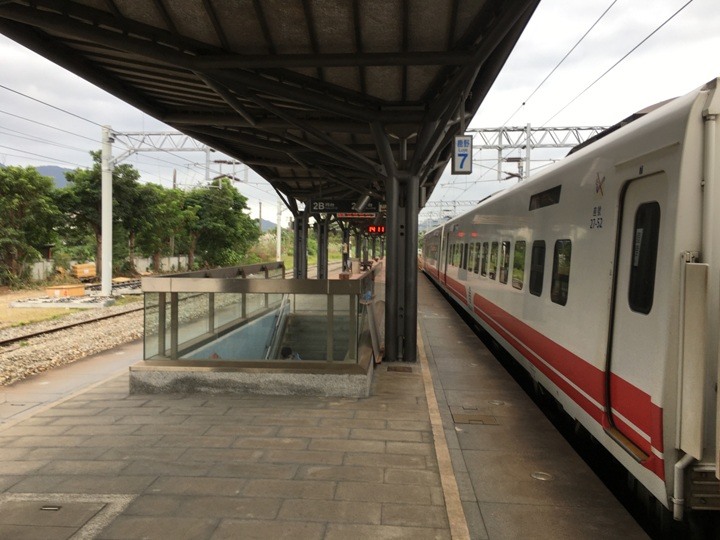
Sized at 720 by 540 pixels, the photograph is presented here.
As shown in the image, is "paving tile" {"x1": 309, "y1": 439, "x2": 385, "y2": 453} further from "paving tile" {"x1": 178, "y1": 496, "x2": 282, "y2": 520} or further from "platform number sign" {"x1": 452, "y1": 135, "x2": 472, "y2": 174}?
"platform number sign" {"x1": 452, "y1": 135, "x2": 472, "y2": 174}

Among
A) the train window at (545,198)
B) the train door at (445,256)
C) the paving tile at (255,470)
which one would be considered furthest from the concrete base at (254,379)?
the train door at (445,256)

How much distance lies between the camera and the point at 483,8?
5.23 m

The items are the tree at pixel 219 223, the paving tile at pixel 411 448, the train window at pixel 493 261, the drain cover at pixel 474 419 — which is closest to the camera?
the paving tile at pixel 411 448

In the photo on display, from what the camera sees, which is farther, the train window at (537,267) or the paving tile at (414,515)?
the train window at (537,267)

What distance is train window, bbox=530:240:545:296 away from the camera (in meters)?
6.58

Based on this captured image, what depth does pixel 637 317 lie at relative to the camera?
374cm

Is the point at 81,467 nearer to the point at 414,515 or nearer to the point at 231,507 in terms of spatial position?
the point at 231,507

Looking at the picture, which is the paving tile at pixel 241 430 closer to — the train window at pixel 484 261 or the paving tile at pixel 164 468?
the paving tile at pixel 164 468

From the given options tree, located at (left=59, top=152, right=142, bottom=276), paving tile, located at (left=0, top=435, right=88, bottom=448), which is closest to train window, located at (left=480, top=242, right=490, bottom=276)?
paving tile, located at (left=0, top=435, right=88, bottom=448)

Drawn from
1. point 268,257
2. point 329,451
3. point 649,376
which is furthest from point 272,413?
point 268,257

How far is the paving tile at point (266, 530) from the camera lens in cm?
353

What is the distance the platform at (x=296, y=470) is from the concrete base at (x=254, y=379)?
166 millimetres

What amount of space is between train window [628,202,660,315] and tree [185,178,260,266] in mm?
34023

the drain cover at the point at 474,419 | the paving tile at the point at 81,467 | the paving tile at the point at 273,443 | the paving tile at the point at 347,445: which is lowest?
the drain cover at the point at 474,419
